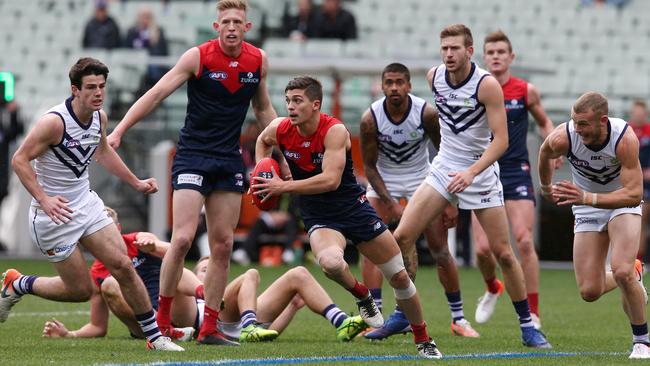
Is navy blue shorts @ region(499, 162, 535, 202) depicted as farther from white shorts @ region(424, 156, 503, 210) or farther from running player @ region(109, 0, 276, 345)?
running player @ region(109, 0, 276, 345)

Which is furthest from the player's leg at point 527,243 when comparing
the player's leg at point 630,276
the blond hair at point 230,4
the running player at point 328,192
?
the blond hair at point 230,4

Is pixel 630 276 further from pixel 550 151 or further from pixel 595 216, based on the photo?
pixel 550 151

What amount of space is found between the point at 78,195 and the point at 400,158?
3.17m

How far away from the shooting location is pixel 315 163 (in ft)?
28.7

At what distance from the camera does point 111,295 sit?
30.8ft

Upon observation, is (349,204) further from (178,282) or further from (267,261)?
(267,261)

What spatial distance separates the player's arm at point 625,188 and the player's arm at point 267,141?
2.02m

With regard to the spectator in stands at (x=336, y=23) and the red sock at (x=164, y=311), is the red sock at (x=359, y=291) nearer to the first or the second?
the red sock at (x=164, y=311)

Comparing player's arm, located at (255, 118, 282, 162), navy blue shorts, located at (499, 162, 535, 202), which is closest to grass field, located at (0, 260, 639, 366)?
navy blue shorts, located at (499, 162, 535, 202)

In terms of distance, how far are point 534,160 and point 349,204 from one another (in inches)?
439

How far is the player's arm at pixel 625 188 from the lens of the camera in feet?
27.9

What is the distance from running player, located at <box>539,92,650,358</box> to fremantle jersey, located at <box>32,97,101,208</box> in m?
3.22

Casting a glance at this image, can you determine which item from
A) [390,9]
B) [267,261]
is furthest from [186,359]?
[390,9]

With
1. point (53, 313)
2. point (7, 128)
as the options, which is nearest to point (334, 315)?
point (53, 313)
